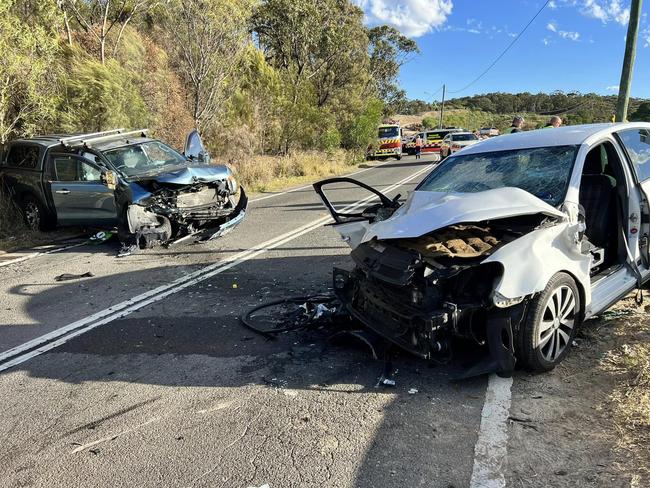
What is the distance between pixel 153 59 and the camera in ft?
57.4

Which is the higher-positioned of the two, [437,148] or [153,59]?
[153,59]

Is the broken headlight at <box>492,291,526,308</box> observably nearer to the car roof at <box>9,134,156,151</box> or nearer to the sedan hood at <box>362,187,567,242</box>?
the sedan hood at <box>362,187,567,242</box>

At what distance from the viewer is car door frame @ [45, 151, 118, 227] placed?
8.74 m

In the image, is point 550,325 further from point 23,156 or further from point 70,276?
point 23,156

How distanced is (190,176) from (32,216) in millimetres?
3900

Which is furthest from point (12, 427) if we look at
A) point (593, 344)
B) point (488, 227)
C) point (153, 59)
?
point (153, 59)

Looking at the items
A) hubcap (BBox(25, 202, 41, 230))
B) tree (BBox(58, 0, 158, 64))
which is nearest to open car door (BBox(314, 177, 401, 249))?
hubcap (BBox(25, 202, 41, 230))

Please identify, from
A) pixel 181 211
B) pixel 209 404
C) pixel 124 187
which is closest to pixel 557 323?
pixel 209 404

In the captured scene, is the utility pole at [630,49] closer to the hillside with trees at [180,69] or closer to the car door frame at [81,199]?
the car door frame at [81,199]

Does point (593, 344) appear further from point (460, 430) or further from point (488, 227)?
point (460, 430)

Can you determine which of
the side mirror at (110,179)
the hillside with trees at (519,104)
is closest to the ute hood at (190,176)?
the side mirror at (110,179)

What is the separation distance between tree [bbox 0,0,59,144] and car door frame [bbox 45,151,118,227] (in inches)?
92.0

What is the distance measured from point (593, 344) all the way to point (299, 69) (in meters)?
28.7

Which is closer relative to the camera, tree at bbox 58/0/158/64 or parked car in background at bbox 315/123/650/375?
parked car in background at bbox 315/123/650/375
